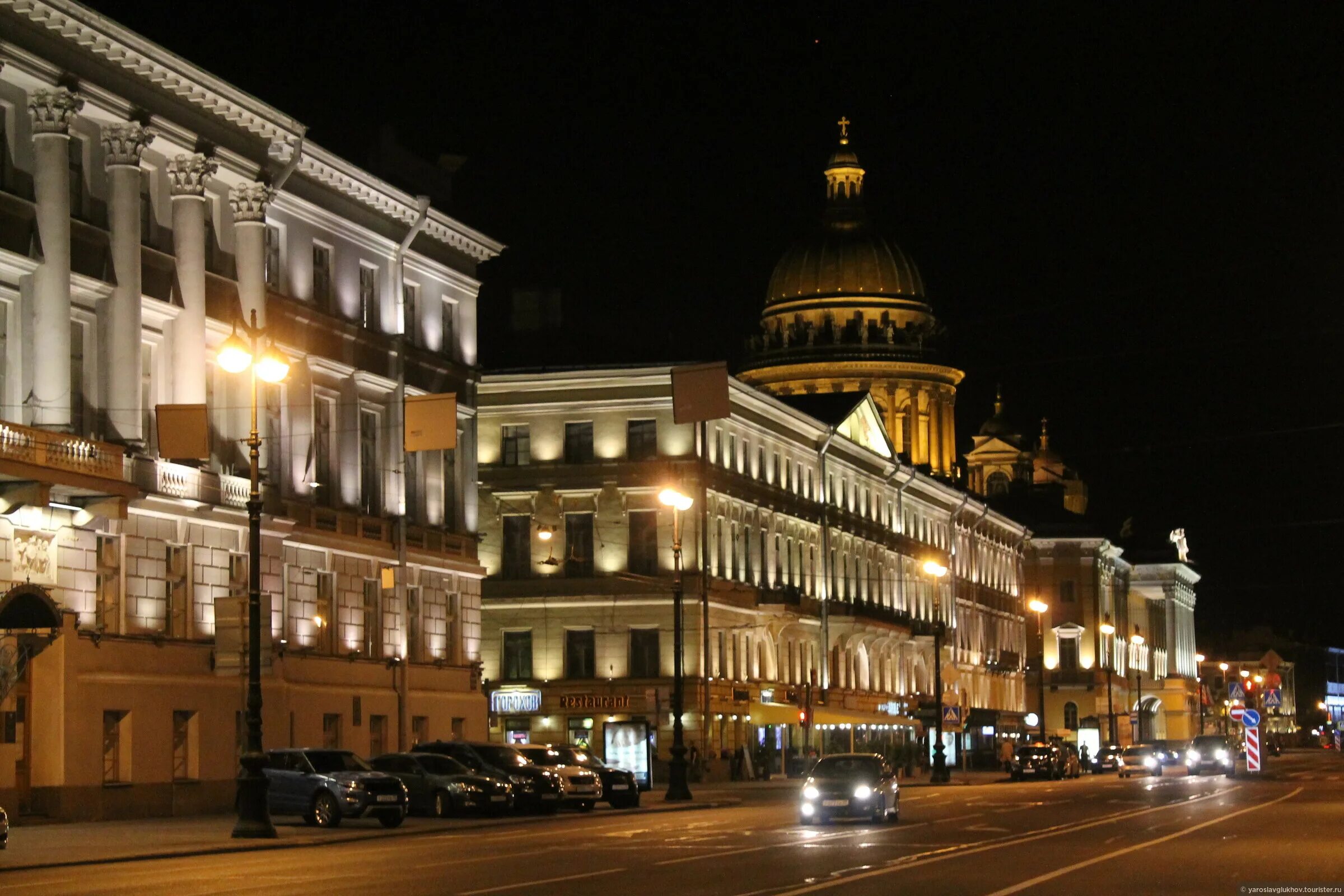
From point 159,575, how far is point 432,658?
17.0 metres

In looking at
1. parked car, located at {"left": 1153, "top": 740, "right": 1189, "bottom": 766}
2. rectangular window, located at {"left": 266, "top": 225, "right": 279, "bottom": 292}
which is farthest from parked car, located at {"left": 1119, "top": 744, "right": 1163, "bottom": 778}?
rectangular window, located at {"left": 266, "top": 225, "right": 279, "bottom": 292}

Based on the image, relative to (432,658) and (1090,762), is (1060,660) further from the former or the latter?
(432,658)

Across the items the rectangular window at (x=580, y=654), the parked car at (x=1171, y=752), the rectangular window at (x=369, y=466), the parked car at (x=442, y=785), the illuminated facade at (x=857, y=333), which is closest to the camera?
the parked car at (x=442, y=785)

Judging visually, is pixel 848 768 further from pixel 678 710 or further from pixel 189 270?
pixel 189 270

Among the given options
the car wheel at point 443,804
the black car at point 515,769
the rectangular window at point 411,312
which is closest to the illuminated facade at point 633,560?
the rectangular window at point 411,312

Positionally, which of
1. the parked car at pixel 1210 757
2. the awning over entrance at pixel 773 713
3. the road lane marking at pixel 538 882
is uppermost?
the awning over entrance at pixel 773 713

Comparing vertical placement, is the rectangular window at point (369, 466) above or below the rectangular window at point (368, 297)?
below

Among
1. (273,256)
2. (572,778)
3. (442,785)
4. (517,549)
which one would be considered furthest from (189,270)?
(517,549)

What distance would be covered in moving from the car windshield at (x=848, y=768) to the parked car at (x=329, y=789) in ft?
26.9

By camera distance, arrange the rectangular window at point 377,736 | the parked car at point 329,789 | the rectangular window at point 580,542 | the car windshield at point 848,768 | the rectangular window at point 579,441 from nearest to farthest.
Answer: the parked car at point 329,789, the car windshield at point 848,768, the rectangular window at point 377,736, the rectangular window at point 580,542, the rectangular window at point 579,441

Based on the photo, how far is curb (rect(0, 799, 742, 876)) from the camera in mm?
31734

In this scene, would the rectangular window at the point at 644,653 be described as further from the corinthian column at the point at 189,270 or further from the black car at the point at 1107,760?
the corinthian column at the point at 189,270

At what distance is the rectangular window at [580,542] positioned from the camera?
86.3 meters

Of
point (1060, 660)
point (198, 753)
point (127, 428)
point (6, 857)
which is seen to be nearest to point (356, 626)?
point (198, 753)
